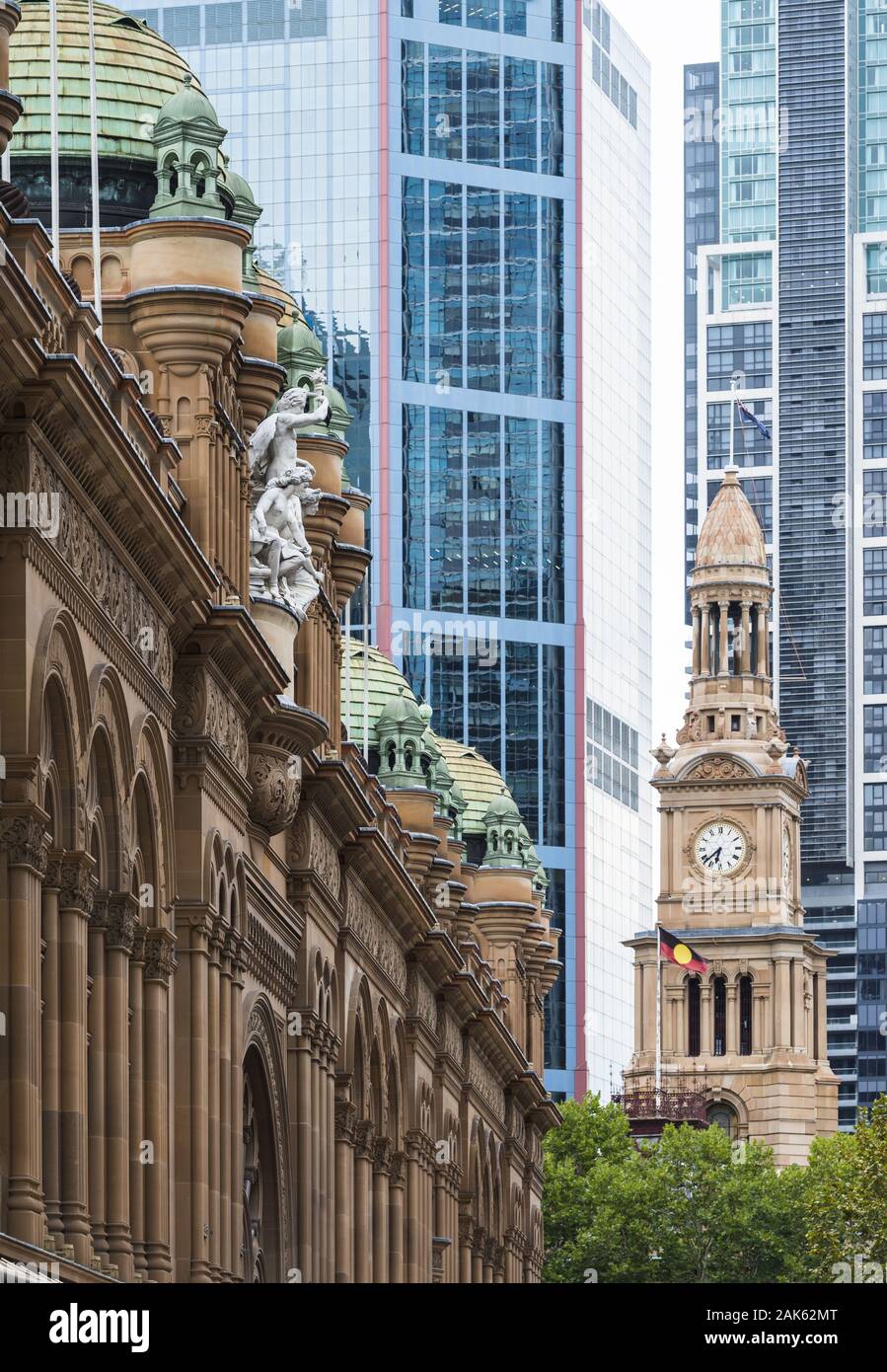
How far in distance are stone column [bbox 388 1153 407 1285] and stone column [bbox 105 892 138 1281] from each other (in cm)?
3595

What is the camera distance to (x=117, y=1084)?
4875cm

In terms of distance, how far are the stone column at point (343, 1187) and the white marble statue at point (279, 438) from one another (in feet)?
53.3

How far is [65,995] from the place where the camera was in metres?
45.3

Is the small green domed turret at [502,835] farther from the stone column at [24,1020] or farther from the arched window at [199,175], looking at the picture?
the stone column at [24,1020]

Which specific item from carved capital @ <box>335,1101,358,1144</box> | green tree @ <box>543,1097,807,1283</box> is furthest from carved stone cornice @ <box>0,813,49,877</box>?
green tree @ <box>543,1097,807,1283</box>

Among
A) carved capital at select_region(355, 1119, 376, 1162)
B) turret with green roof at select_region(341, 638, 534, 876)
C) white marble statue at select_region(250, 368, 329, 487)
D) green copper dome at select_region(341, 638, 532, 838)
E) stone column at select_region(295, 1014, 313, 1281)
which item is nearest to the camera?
white marble statue at select_region(250, 368, 329, 487)

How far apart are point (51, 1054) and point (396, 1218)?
4239 centimetres

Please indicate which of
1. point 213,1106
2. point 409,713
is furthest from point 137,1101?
point 409,713

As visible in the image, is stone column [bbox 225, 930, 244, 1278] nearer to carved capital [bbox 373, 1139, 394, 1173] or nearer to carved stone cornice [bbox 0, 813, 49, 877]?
carved stone cornice [bbox 0, 813, 49, 877]

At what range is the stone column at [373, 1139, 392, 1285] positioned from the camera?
82375 mm

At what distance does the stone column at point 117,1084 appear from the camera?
48594 millimetres

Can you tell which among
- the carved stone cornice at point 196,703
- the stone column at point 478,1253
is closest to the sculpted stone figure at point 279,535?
the carved stone cornice at point 196,703
